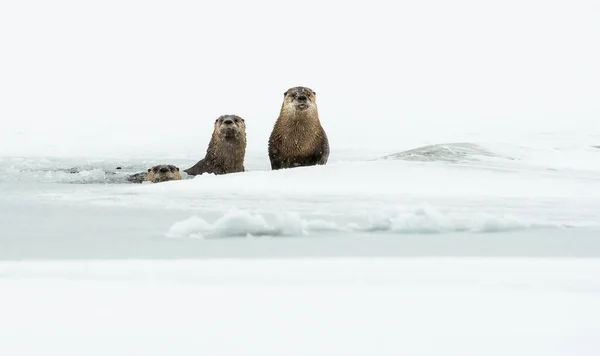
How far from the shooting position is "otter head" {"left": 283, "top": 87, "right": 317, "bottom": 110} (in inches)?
328

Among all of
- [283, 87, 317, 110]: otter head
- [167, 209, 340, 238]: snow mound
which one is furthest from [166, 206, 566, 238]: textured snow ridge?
[283, 87, 317, 110]: otter head

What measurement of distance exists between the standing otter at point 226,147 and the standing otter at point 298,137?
560mm

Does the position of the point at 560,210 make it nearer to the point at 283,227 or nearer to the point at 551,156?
the point at 283,227

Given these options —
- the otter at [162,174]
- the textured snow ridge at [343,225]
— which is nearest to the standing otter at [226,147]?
the otter at [162,174]

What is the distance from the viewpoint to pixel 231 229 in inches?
158

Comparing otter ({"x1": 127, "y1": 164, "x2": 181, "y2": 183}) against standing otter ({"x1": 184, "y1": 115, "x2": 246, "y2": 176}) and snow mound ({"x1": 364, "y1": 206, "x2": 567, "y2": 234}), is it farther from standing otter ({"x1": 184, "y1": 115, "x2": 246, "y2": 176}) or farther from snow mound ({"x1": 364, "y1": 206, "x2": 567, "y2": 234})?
snow mound ({"x1": 364, "y1": 206, "x2": 567, "y2": 234})

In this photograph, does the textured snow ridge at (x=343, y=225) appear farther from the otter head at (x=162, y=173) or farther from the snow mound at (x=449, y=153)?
the otter head at (x=162, y=173)

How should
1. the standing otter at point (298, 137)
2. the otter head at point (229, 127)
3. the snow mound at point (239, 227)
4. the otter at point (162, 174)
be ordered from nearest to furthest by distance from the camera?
the snow mound at point (239, 227) < the otter at point (162, 174) < the standing otter at point (298, 137) < the otter head at point (229, 127)

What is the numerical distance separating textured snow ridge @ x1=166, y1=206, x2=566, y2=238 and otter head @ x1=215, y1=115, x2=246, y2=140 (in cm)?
443

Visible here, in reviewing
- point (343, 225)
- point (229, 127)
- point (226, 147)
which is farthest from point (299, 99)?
point (343, 225)

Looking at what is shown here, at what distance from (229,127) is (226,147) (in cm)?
23

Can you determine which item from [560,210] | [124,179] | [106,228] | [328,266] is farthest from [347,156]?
[328,266]

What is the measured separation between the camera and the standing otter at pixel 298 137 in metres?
8.30

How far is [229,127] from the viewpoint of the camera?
28.7ft
